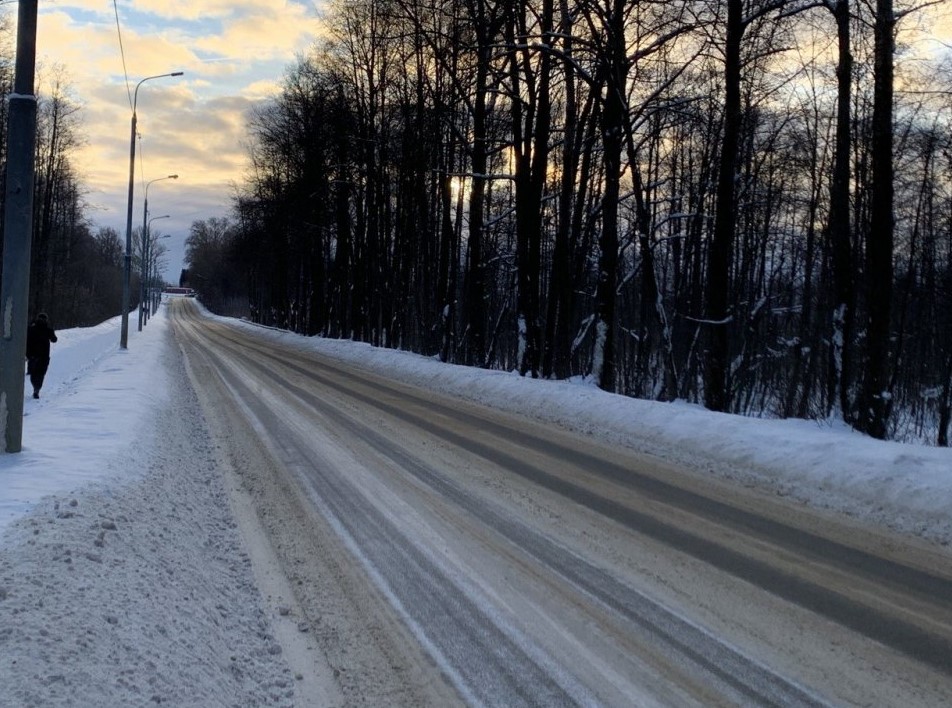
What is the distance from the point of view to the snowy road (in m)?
3.98

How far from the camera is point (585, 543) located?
20.8ft

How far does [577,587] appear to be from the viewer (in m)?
5.29

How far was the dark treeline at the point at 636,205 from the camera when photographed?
15812 mm

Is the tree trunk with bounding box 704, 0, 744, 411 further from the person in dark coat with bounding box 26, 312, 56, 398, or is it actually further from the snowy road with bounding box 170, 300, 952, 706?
the person in dark coat with bounding box 26, 312, 56, 398

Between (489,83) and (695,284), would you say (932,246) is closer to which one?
(695,284)

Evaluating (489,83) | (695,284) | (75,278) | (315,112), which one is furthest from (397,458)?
(75,278)

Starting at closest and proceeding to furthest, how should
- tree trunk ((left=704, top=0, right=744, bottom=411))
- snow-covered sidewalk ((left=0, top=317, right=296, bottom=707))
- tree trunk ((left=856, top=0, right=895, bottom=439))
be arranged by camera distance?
snow-covered sidewalk ((left=0, top=317, right=296, bottom=707)), tree trunk ((left=856, top=0, right=895, bottom=439)), tree trunk ((left=704, top=0, right=744, bottom=411))

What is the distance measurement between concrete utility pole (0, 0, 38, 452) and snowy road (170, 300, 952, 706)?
2415 millimetres

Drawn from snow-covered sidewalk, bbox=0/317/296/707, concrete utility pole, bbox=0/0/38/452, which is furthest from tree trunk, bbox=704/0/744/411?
concrete utility pole, bbox=0/0/38/452

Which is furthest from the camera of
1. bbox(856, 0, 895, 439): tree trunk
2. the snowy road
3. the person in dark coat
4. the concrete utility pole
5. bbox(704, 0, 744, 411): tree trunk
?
the person in dark coat

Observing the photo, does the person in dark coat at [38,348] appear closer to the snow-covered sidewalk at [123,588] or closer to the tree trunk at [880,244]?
the snow-covered sidewalk at [123,588]

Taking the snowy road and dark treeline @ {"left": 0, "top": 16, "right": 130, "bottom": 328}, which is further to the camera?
dark treeline @ {"left": 0, "top": 16, "right": 130, "bottom": 328}

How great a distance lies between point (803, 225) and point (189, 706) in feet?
115

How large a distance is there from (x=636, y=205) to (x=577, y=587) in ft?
60.8
